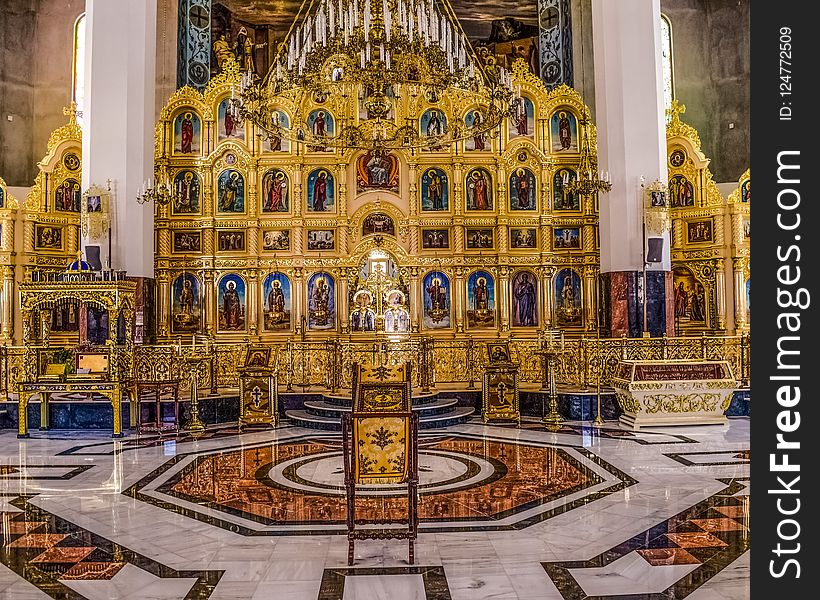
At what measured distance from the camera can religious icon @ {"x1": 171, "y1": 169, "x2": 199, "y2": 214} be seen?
48.0 feet

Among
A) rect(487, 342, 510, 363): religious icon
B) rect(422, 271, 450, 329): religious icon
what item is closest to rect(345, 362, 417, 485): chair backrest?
rect(487, 342, 510, 363): religious icon

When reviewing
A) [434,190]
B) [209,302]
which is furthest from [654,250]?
[209,302]

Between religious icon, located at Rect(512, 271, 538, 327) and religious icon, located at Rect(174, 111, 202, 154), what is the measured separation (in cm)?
776

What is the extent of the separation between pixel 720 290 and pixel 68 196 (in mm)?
14079

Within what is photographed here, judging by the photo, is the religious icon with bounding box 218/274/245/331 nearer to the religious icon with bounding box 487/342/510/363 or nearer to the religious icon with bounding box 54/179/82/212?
the religious icon with bounding box 54/179/82/212

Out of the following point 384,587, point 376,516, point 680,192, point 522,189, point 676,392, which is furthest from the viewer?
point 522,189

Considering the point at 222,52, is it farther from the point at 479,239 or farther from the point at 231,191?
the point at 479,239

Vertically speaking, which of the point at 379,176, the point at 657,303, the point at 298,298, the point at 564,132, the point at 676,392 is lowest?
the point at 676,392

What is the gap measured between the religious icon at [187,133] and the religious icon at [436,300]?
19.6 ft

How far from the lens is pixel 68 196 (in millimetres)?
14250

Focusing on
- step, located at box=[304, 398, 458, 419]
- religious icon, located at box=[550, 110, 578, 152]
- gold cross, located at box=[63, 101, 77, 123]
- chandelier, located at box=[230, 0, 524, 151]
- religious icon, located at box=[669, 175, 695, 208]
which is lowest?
step, located at box=[304, 398, 458, 419]

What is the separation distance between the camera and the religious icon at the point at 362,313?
1439cm

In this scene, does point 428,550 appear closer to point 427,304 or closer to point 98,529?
point 98,529

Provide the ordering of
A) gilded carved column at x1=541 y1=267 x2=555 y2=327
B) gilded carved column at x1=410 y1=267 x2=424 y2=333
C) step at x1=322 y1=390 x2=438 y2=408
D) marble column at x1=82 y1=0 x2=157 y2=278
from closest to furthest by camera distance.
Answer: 1. step at x1=322 y1=390 x2=438 y2=408
2. marble column at x1=82 y1=0 x2=157 y2=278
3. gilded carved column at x1=410 y1=267 x2=424 y2=333
4. gilded carved column at x1=541 y1=267 x2=555 y2=327
